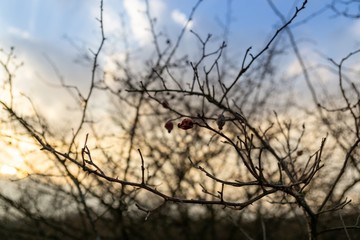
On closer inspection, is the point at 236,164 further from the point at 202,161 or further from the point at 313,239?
the point at 313,239

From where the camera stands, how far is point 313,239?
245 centimetres

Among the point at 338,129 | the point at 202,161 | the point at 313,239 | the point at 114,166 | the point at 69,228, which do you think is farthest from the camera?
the point at 202,161

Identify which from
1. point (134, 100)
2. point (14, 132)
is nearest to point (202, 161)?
point (134, 100)

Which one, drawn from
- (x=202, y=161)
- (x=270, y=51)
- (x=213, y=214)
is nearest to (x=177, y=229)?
(x=213, y=214)

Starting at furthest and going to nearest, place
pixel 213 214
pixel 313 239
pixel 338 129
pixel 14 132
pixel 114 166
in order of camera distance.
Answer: pixel 213 214, pixel 114 166, pixel 338 129, pixel 14 132, pixel 313 239

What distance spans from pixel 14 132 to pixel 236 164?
448cm

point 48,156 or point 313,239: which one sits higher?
point 48,156

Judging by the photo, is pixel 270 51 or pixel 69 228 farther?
pixel 69 228

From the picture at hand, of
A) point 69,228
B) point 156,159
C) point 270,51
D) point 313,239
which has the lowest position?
point 313,239

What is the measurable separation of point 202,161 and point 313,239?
5994 mm

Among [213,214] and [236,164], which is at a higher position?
[236,164]

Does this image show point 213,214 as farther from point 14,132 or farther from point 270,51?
point 14,132

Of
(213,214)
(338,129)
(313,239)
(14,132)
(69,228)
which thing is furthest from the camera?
(213,214)

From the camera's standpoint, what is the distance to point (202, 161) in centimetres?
844
